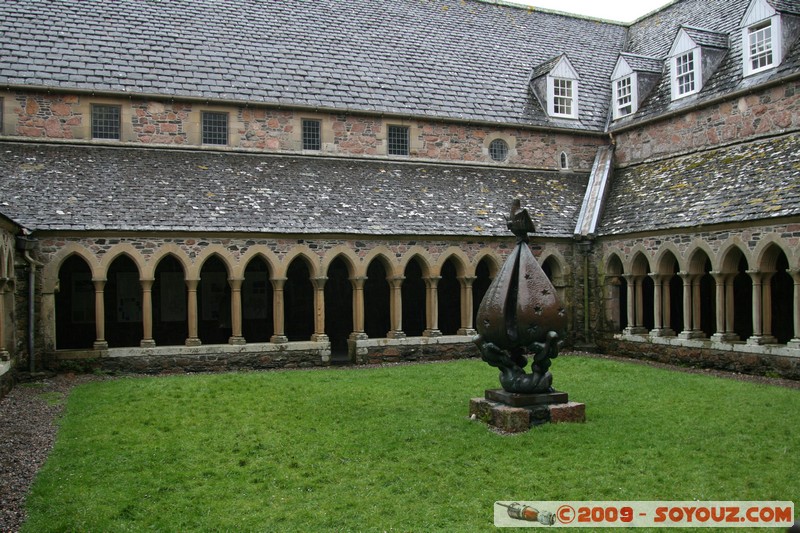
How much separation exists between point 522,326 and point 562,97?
536 inches

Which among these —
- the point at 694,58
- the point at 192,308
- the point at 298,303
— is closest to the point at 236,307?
the point at 192,308

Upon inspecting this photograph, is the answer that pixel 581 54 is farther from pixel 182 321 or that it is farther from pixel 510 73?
pixel 182 321

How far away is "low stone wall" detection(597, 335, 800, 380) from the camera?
14547mm

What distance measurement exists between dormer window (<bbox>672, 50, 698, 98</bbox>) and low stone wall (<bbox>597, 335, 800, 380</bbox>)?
21.3 feet

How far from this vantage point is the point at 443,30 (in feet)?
76.9

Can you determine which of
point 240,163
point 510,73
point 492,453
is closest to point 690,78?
point 510,73

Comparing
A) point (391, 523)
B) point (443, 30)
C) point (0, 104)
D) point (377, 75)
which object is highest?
point (443, 30)

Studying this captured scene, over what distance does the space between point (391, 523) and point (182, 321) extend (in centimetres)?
1451

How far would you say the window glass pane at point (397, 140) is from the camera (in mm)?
20312

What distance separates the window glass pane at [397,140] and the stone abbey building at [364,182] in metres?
0.06

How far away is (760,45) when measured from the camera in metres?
17.7

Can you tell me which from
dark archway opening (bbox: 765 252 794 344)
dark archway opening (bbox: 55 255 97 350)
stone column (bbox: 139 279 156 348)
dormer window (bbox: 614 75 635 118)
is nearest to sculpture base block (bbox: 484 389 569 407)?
stone column (bbox: 139 279 156 348)

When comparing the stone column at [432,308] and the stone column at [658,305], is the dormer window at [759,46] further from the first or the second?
the stone column at [432,308]

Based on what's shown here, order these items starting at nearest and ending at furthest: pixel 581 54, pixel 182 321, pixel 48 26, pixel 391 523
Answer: pixel 391 523
pixel 48 26
pixel 182 321
pixel 581 54
